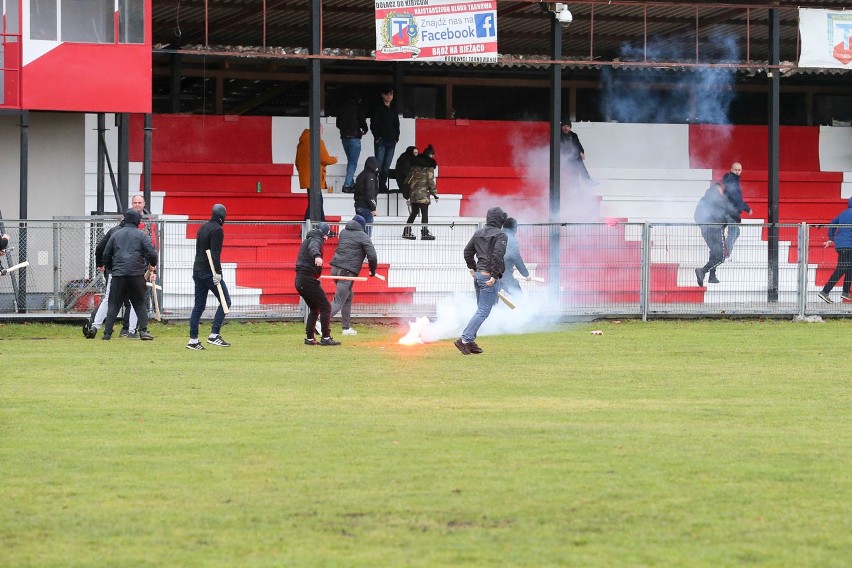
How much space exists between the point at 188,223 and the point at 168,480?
1149 centimetres

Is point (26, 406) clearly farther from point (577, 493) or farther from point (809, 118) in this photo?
point (809, 118)

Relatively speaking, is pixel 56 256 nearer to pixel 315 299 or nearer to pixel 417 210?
pixel 315 299

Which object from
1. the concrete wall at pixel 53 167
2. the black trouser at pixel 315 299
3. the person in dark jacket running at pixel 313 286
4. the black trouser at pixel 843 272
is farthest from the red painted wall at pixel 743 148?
the black trouser at pixel 315 299

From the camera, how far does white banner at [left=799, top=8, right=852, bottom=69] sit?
75.2ft

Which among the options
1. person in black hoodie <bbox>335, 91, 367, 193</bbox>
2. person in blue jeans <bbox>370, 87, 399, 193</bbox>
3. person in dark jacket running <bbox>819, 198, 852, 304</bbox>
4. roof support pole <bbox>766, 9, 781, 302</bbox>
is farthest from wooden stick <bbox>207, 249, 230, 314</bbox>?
roof support pole <bbox>766, 9, 781, 302</bbox>

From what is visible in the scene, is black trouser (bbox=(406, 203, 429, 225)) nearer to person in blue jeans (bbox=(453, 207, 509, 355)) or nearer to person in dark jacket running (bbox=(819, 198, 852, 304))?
person in dark jacket running (bbox=(819, 198, 852, 304))

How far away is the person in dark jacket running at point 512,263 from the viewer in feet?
64.3

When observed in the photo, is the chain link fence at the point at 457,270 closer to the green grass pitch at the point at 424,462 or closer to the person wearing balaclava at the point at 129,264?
the person wearing balaclava at the point at 129,264

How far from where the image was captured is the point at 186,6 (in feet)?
82.1

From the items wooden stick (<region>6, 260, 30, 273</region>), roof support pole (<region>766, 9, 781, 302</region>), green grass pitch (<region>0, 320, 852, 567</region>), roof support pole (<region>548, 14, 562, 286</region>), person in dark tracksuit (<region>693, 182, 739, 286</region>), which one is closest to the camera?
green grass pitch (<region>0, 320, 852, 567</region>)

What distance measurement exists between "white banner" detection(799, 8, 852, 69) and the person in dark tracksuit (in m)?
2.63

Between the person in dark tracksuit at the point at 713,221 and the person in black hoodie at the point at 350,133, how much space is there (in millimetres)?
6339

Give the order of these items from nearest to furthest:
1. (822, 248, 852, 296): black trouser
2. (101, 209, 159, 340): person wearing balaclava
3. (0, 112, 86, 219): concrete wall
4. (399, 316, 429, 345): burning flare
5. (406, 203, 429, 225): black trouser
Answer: (101, 209, 159, 340): person wearing balaclava, (399, 316, 429, 345): burning flare, (822, 248, 852, 296): black trouser, (0, 112, 86, 219): concrete wall, (406, 203, 429, 225): black trouser

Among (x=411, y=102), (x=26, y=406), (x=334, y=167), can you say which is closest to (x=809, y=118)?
(x=411, y=102)
